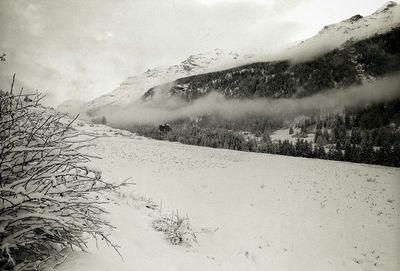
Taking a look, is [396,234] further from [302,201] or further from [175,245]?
[175,245]

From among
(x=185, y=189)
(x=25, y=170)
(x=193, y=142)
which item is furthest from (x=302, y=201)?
(x=193, y=142)

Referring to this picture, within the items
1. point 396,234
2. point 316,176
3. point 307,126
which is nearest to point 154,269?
point 396,234

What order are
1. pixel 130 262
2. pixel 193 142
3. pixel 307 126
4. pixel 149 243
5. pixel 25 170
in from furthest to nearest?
1. pixel 307 126
2. pixel 193 142
3. pixel 149 243
4. pixel 130 262
5. pixel 25 170

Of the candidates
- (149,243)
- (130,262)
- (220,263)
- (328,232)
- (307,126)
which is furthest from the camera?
(307,126)

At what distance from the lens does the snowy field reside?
5489 millimetres

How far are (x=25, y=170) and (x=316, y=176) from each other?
2279 centimetres

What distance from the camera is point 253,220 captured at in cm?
1259

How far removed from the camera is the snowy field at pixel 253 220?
5.49m

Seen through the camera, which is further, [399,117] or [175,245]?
[399,117]

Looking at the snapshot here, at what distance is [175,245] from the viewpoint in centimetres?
625

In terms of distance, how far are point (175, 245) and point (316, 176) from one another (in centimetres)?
1917

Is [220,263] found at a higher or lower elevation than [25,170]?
lower

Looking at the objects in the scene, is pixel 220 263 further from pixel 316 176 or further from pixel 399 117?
pixel 399 117

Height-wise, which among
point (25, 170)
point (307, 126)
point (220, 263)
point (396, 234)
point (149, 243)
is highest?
point (307, 126)
